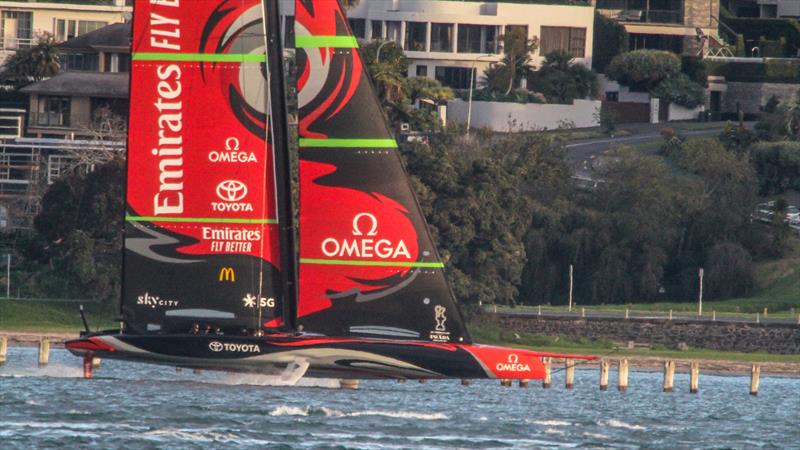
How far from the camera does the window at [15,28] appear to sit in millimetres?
115438

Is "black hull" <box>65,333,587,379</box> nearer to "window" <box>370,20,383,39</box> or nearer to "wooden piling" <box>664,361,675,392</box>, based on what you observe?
"wooden piling" <box>664,361,675,392</box>

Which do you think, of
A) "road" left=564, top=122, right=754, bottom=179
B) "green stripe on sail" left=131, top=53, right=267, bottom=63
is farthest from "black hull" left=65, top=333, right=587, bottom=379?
"road" left=564, top=122, right=754, bottom=179

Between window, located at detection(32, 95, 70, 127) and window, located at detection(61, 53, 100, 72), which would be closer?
window, located at detection(32, 95, 70, 127)

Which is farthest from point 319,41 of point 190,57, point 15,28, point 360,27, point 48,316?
point 360,27

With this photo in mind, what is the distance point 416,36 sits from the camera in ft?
401

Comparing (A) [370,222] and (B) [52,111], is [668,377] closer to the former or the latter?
(A) [370,222]

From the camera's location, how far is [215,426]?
148 feet

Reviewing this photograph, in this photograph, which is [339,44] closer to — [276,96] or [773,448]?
[276,96]

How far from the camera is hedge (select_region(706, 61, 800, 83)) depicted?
122188 millimetres

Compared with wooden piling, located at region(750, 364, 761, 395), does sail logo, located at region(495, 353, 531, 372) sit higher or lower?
higher

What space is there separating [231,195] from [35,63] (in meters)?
64.9

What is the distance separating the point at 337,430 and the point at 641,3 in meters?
90.1

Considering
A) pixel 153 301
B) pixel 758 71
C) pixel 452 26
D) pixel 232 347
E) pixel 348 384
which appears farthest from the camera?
pixel 758 71

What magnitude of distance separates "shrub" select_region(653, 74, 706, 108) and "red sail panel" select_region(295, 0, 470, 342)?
258 feet
